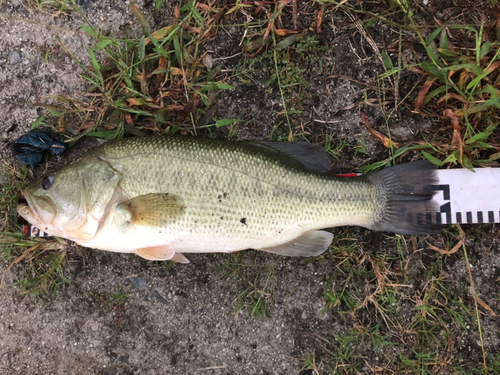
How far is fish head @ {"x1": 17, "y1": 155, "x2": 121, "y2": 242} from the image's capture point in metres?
2.40

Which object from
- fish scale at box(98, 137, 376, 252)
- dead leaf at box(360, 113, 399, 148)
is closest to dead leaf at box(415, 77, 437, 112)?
dead leaf at box(360, 113, 399, 148)

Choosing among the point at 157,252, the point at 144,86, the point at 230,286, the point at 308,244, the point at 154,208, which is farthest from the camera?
the point at 230,286

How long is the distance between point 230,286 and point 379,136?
179 centimetres

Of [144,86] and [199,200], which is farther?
[144,86]

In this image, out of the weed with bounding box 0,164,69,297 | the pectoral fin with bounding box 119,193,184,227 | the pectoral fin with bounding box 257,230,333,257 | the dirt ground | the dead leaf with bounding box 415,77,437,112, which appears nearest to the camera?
the pectoral fin with bounding box 119,193,184,227

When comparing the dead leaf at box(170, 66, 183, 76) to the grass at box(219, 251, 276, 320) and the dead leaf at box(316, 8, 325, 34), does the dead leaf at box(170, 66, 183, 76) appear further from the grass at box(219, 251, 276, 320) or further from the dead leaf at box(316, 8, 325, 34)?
the grass at box(219, 251, 276, 320)

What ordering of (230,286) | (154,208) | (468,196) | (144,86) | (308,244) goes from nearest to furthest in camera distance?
(154,208) < (308,244) < (468,196) < (144,86) < (230,286)

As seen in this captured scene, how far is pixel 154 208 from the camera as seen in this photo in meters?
2.35

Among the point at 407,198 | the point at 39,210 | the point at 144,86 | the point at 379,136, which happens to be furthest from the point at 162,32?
the point at 407,198

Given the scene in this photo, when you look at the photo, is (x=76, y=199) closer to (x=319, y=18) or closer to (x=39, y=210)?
(x=39, y=210)

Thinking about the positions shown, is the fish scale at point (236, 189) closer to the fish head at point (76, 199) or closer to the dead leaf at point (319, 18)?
the fish head at point (76, 199)

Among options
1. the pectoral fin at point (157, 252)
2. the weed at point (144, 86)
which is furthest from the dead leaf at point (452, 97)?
the pectoral fin at point (157, 252)

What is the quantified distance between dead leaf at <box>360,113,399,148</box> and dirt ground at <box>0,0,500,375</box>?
0.20 ft

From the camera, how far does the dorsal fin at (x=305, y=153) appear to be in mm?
2660
